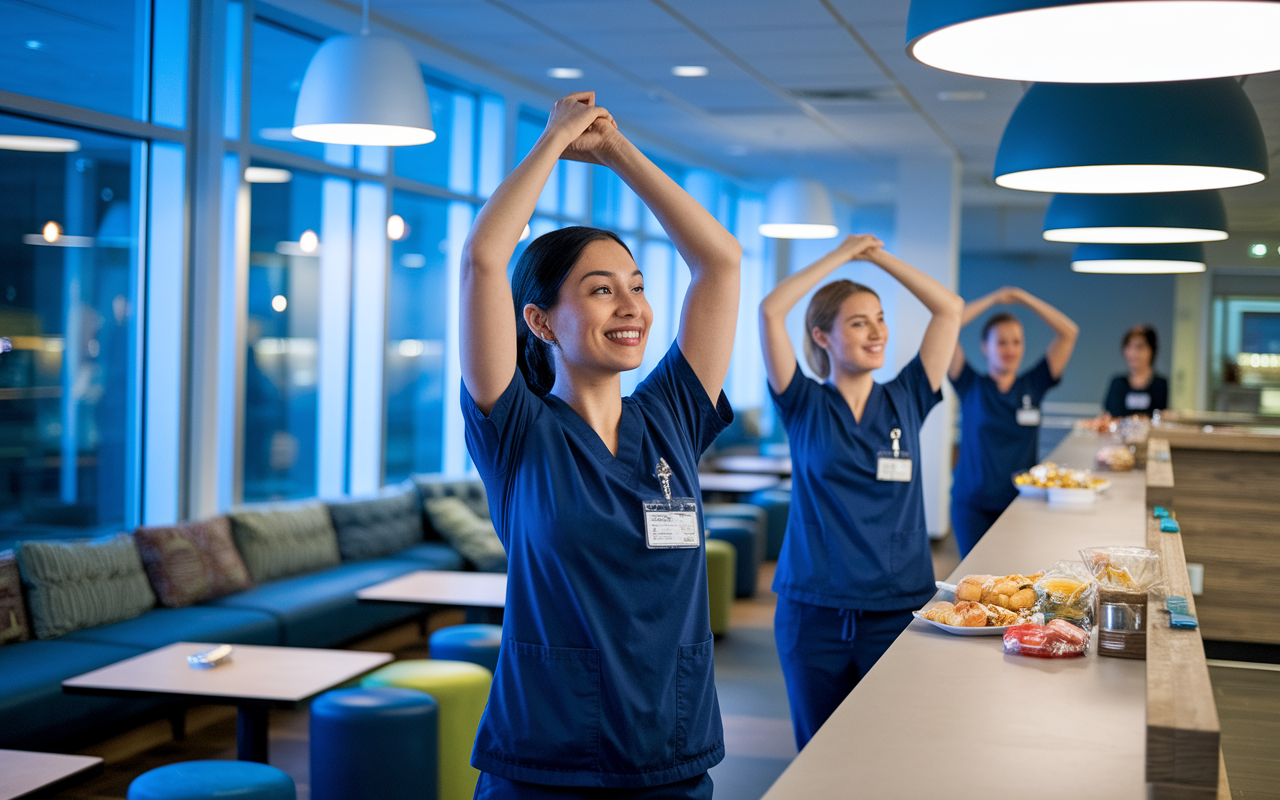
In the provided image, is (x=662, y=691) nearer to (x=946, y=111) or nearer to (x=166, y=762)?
(x=166, y=762)

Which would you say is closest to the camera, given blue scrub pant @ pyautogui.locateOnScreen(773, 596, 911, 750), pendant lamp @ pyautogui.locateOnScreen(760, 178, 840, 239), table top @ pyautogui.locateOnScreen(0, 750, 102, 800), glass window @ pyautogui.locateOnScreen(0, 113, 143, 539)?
table top @ pyautogui.locateOnScreen(0, 750, 102, 800)

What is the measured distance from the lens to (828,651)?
121 inches

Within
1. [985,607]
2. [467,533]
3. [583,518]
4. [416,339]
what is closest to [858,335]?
[985,607]

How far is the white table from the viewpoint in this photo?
11.8ft

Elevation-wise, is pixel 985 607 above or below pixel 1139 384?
below

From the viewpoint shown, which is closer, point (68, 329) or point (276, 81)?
point (68, 329)

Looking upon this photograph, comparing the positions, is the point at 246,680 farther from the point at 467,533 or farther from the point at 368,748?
the point at 467,533

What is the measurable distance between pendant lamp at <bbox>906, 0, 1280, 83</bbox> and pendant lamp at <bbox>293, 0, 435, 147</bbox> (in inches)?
116

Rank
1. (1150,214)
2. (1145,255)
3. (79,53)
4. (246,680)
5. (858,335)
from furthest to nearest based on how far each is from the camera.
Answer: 1. (79,53)
2. (1145,255)
3. (246,680)
4. (1150,214)
5. (858,335)

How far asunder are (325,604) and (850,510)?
3318mm

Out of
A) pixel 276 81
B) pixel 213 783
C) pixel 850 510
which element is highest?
pixel 276 81

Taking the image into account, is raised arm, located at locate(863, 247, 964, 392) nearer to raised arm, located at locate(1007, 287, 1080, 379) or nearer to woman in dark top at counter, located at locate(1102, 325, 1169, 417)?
raised arm, located at locate(1007, 287, 1080, 379)

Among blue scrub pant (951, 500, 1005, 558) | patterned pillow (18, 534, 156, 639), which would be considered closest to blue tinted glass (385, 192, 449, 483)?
patterned pillow (18, 534, 156, 639)

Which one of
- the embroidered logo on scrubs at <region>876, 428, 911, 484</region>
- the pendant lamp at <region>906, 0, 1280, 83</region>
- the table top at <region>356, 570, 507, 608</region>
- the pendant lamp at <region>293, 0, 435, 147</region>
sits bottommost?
the table top at <region>356, 570, 507, 608</region>
